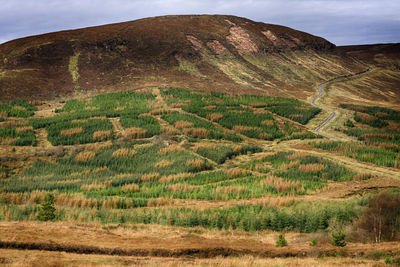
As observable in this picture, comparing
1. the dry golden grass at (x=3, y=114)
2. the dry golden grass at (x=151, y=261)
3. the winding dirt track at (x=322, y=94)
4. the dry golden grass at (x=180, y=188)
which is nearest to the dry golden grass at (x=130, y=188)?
the dry golden grass at (x=180, y=188)

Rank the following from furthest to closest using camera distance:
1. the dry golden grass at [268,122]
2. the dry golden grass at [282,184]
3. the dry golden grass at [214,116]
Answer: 1. the dry golden grass at [214,116]
2. the dry golden grass at [268,122]
3. the dry golden grass at [282,184]

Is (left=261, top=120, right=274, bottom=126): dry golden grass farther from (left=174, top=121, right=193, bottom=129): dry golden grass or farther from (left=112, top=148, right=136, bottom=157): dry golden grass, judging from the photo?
(left=112, top=148, right=136, bottom=157): dry golden grass

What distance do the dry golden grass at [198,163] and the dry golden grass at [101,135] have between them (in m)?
7.07

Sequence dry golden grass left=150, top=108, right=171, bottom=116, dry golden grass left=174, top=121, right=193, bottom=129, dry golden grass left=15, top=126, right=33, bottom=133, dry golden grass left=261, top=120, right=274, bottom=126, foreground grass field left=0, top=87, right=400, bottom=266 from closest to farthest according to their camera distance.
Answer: foreground grass field left=0, top=87, right=400, bottom=266, dry golden grass left=15, top=126, right=33, bottom=133, dry golden grass left=174, top=121, right=193, bottom=129, dry golden grass left=261, top=120, right=274, bottom=126, dry golden grass left=150, top=108, right=171, bottom=116

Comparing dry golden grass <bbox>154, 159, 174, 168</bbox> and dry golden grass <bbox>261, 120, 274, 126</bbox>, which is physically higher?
dry golden grass <bbox>261, 120, 274, 126</bbox>

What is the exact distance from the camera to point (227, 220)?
11.4 metres

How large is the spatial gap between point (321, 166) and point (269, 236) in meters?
8.69

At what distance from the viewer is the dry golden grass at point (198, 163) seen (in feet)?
62.1

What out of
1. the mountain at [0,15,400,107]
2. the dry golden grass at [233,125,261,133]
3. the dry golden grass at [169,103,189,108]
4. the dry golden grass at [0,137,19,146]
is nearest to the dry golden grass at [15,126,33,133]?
the dry golden grass at [0,137,19,146]

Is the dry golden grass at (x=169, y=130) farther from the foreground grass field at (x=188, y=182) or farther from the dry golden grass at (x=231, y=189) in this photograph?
the dry golden grass at (x=231, y=189)

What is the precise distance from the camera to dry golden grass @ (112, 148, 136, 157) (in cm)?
2001

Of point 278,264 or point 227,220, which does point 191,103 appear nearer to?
point 227,220

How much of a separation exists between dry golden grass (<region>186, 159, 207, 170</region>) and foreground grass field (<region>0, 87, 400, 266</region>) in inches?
2.8

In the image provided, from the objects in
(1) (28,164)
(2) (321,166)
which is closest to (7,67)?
(1) (28,164)
